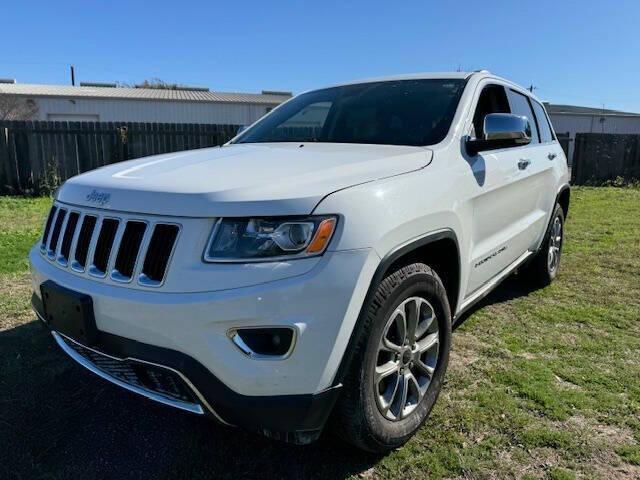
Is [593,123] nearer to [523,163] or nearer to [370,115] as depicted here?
[523,163]

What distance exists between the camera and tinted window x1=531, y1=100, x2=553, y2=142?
490cm

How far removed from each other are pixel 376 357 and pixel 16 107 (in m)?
30.5

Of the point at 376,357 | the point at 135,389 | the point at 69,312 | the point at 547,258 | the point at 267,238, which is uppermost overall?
the point at 267,238

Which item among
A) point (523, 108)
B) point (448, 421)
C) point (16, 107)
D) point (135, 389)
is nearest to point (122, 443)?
point (135, 389)

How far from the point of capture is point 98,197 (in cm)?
233

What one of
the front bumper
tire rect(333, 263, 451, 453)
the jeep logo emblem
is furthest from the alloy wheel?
the jeep logo emblem

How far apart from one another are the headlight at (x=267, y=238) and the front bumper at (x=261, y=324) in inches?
3.4

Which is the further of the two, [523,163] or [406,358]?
[523,163]

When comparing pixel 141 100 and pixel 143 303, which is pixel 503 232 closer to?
pixel 143 303

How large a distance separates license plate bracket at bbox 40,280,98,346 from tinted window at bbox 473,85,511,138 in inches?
95.6

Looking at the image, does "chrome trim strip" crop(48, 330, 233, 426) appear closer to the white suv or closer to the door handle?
the white suv

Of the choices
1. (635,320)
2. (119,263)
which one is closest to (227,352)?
(119,263)

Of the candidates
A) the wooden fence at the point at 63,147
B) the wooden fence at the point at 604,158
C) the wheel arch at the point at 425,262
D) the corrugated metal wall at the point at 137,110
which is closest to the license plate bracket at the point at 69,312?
the wheel arch at the point at 425,262

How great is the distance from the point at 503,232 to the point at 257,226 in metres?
2.19
